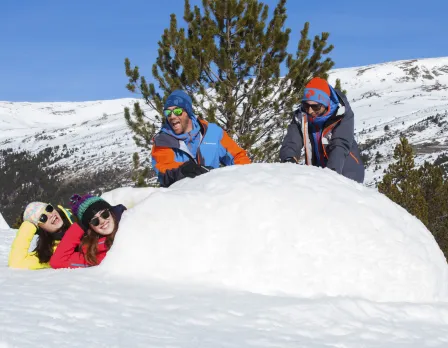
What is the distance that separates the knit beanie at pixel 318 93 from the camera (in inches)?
161

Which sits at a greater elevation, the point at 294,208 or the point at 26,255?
the point at 294,208

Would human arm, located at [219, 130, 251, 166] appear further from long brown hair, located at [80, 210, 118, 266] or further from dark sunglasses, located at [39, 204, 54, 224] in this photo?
dark sunglasses, located at [39, 204, 54, 224]

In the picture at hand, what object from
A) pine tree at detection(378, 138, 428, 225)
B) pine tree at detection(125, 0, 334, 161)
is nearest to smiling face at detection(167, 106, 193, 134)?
pine tree at detection(125, 0, 334, 161)

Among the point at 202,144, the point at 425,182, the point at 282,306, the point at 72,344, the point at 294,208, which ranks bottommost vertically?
the point at 72,344

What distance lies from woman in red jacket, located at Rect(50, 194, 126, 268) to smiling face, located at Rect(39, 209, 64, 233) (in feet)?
1.54

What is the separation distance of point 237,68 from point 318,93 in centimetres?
785

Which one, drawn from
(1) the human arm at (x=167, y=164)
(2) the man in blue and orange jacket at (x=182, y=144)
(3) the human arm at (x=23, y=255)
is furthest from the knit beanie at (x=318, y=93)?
(3) the human arm at (x=23, y=255)

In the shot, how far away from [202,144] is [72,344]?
2568 mm

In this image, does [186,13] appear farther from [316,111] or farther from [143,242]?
[143,242]

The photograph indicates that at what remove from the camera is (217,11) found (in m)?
11.6

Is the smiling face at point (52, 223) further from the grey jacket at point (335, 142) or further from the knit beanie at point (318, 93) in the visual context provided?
the knit beanie at point (318, 93)

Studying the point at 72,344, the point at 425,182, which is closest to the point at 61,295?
the point at 72,344

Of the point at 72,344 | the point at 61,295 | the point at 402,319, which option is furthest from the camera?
the point at 402,319

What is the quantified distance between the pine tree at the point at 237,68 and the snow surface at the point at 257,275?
7.35 m
